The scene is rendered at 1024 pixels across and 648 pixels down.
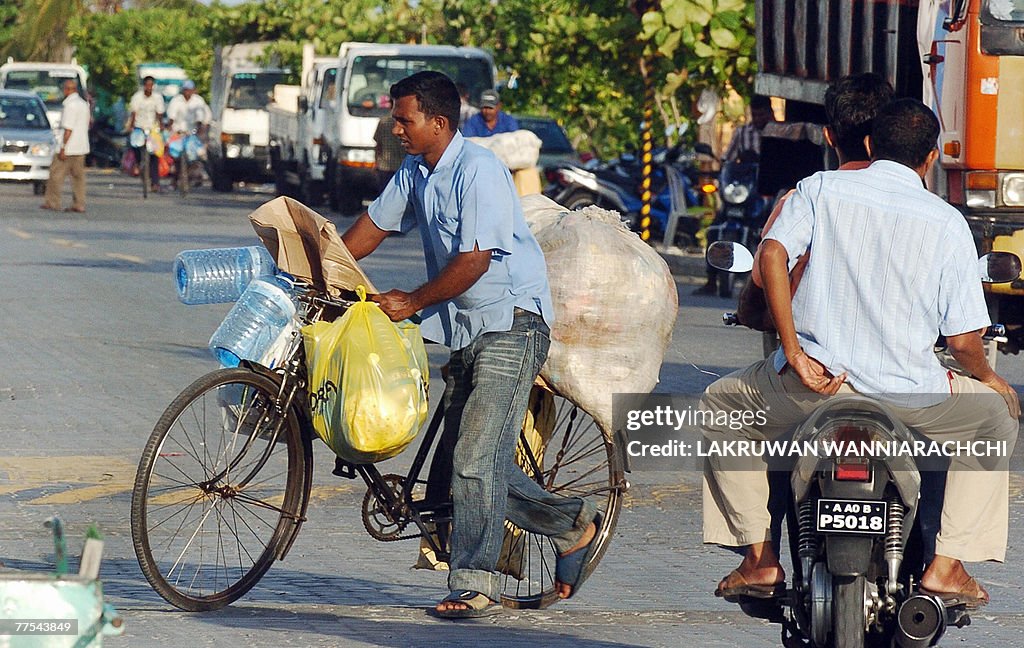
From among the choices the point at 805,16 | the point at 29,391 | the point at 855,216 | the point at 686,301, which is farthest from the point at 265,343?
the point at 686,301

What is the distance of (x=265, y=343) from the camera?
230 inches

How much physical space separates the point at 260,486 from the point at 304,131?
2454 centimetres

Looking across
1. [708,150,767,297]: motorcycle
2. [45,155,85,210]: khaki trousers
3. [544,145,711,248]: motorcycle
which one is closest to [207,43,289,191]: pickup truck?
[45,155,85,210]: khaki trousers

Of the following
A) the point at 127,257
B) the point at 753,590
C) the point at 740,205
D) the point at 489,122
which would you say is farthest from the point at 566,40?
the point at 753,590

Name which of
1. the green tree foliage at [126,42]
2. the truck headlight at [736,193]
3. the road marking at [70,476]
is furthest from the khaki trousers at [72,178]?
the green tree foliage at [126,42]

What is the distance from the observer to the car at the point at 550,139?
29375mm

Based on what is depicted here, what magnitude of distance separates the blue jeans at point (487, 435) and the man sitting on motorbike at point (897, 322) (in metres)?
1.07

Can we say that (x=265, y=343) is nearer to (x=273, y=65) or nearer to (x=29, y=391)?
(x=29, y=391)

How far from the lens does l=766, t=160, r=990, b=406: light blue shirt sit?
188 inches

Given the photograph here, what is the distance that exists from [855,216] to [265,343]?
6.18ft

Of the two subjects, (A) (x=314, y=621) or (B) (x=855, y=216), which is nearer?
(B) (x=855, y=216)

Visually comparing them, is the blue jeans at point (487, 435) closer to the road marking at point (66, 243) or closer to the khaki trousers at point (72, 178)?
the road marking at point (66, 243)

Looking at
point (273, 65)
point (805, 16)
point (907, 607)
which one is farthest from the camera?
point (273, 65)

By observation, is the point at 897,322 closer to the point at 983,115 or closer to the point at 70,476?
the point at 70,476
